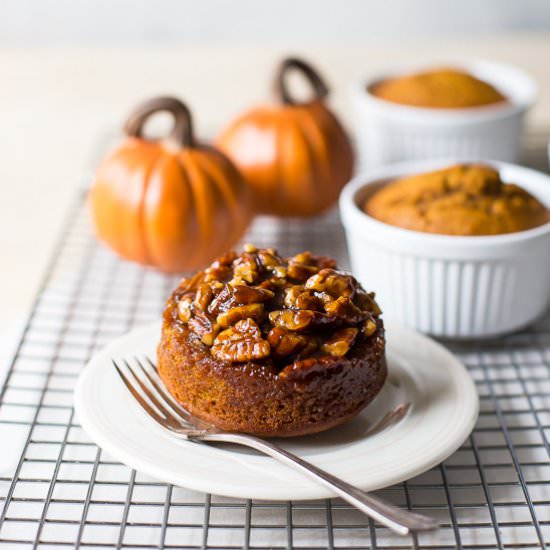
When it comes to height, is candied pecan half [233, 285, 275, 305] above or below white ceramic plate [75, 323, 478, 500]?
above

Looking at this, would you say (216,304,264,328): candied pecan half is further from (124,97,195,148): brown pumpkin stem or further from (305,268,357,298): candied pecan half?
(124,97,195,148): brown pumpkin stem

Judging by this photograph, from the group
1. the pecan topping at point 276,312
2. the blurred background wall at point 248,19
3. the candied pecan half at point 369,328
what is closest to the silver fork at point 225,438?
the pecan topping at point 276,312

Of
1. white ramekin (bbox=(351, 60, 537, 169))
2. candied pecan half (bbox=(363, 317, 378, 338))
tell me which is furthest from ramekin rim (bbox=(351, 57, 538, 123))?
candied pecan half (bbox=(363, 317, 378, 338))

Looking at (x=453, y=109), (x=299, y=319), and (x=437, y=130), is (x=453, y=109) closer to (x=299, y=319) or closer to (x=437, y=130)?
(x=437, y=130)

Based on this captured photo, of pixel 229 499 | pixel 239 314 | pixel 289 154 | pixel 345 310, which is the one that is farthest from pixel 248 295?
pixel 289 154

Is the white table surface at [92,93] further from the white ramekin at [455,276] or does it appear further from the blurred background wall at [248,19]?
the white ramekin at [455,276]

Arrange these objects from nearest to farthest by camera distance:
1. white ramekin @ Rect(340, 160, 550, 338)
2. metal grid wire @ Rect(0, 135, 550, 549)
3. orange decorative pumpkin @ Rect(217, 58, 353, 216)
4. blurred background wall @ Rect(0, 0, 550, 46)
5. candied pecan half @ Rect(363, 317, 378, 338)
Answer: metal grid wire @ Rect(0, 135, 550, 549) → candied pecan half @ Rect(363, 317, 378, 338) → white ramekin @ Rect(340, 160, 550, 338) → orange decorative pumpkin @ Rect(217, 58, 353, 216) → blurred background wall @ Rect(0, 0, 550, 46)
